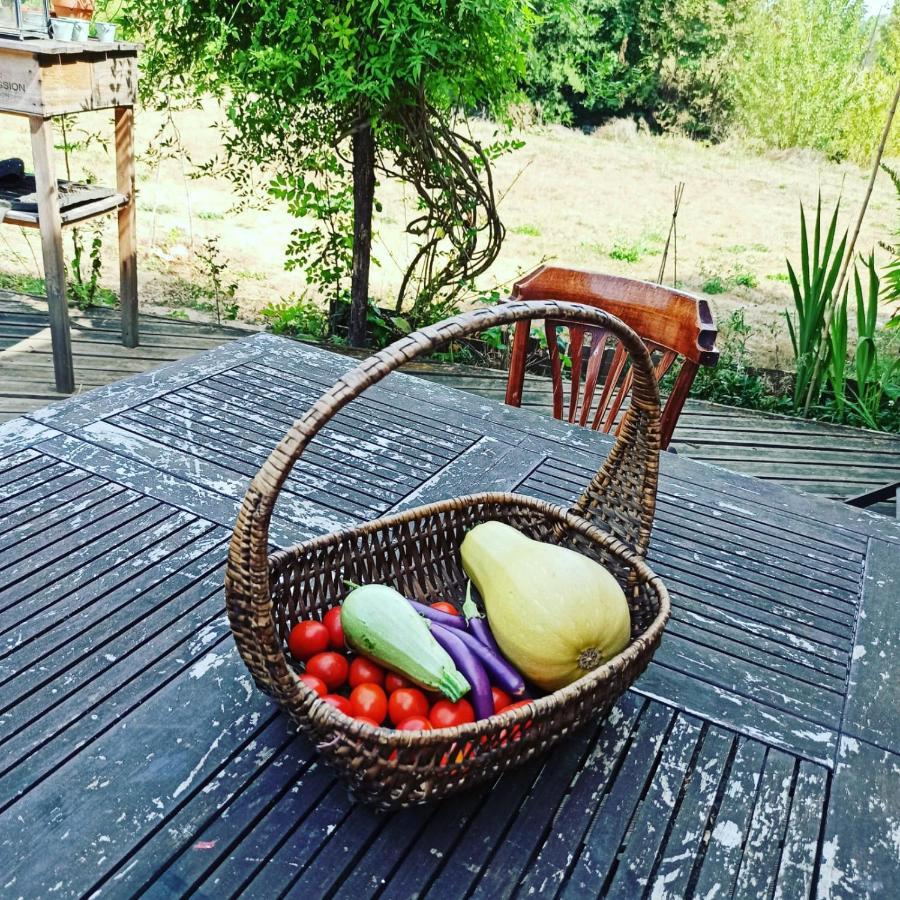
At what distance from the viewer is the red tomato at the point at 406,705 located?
2.62ft

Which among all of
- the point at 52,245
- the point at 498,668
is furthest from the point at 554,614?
the point at 52,245

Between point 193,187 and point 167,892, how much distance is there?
24.2ft

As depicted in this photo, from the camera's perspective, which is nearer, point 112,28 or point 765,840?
point 765,840

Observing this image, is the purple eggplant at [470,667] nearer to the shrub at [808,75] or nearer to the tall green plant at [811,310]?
the tall green plant at [811,310]

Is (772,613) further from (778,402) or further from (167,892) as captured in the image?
(778,402)

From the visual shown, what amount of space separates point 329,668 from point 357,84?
2679 mm

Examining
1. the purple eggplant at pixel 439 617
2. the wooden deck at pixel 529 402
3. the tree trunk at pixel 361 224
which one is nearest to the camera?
the purple eggplant at pixel 439 617

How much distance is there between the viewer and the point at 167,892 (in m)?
0.70

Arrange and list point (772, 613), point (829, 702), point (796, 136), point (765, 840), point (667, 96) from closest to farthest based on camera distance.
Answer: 1. point (765, 840)
2. point (829, 702)
3. point (772, 613)
4. point (796, 136)
5. point (667, 96)

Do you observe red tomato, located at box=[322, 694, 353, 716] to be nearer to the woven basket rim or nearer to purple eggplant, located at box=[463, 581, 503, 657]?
the woven basket rim

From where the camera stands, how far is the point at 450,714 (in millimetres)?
791

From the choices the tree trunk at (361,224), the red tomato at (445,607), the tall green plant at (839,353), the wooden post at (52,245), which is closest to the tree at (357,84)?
the tree trunk at (361,224)

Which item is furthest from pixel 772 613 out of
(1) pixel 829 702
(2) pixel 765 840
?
(2) pixel 765 840

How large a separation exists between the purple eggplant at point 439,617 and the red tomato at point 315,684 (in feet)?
0.42
